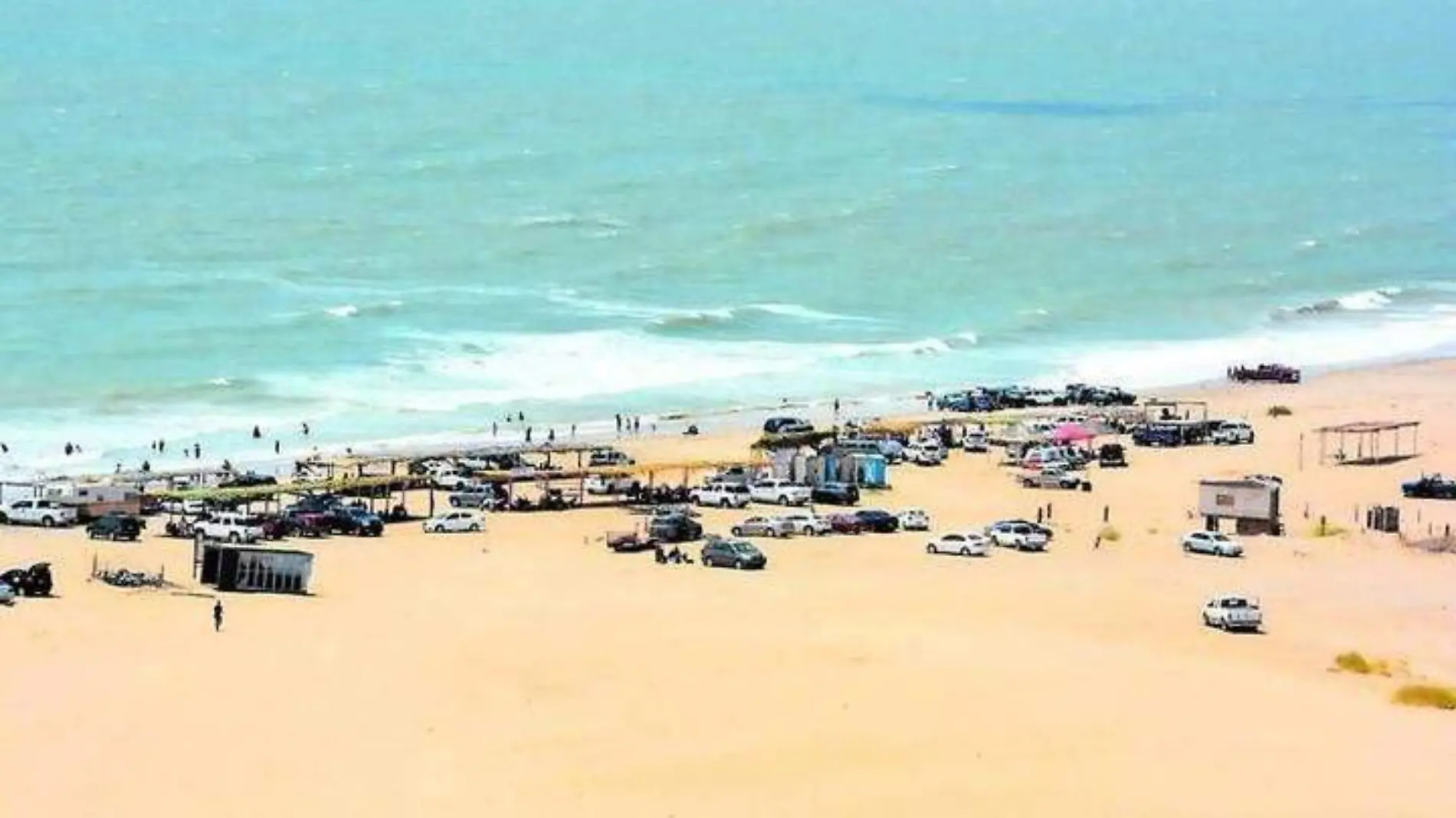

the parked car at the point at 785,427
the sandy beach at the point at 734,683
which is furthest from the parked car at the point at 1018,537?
the parked car at the point at 785,427

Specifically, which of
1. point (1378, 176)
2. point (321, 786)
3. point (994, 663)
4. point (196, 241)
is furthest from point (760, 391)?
point (1378, 176)

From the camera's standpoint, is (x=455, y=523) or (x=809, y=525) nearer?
(x=809, y=525)

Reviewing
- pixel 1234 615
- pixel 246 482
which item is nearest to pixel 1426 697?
pixel 1234 615

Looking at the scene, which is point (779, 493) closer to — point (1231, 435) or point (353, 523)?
point (353, 523)

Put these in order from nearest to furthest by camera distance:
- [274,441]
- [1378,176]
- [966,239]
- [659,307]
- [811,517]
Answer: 1. [811,517]
2. [274,441]
3. [659,307]
4. [966,239]
5. [1378,176]

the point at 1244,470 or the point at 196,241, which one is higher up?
the point at 196,241

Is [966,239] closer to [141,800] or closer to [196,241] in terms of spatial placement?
[196,241]
